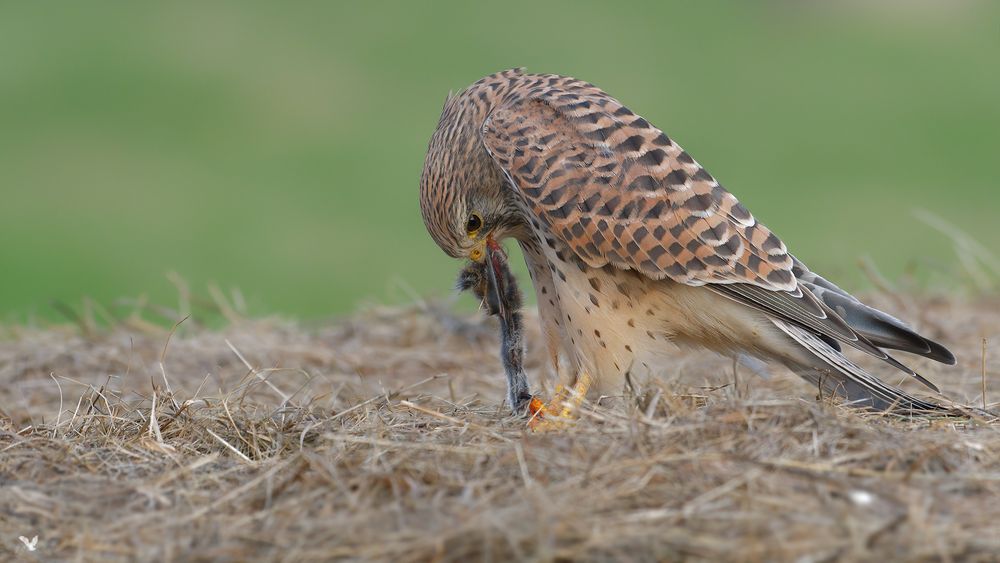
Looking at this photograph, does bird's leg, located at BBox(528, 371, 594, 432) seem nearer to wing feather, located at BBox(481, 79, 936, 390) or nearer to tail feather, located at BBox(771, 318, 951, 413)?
wing feather, located at BBox(481, 79, 936, 390)

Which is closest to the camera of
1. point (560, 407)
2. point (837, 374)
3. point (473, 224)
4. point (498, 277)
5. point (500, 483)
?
point (500, 483)

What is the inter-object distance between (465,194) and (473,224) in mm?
144

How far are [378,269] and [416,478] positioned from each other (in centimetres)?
850

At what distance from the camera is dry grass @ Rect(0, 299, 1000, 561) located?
2.39 meters

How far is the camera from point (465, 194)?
4.18m

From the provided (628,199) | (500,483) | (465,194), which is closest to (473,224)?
(465,194)

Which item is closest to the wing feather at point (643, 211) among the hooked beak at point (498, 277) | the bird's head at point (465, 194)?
the bird's head at point (465, 194)

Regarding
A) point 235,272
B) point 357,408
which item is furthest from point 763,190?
point 357,408

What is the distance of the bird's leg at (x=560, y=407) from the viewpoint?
3.38 meters

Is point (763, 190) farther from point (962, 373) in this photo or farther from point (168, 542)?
point (168, 542)

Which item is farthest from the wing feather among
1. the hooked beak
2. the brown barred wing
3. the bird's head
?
the hooked beak

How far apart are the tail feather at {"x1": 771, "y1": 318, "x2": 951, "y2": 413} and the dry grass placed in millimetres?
369

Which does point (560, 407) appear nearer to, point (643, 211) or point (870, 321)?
point (643, 211)

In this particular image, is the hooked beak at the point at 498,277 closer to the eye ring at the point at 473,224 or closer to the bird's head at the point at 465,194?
the bird's head at the point at 465,194
